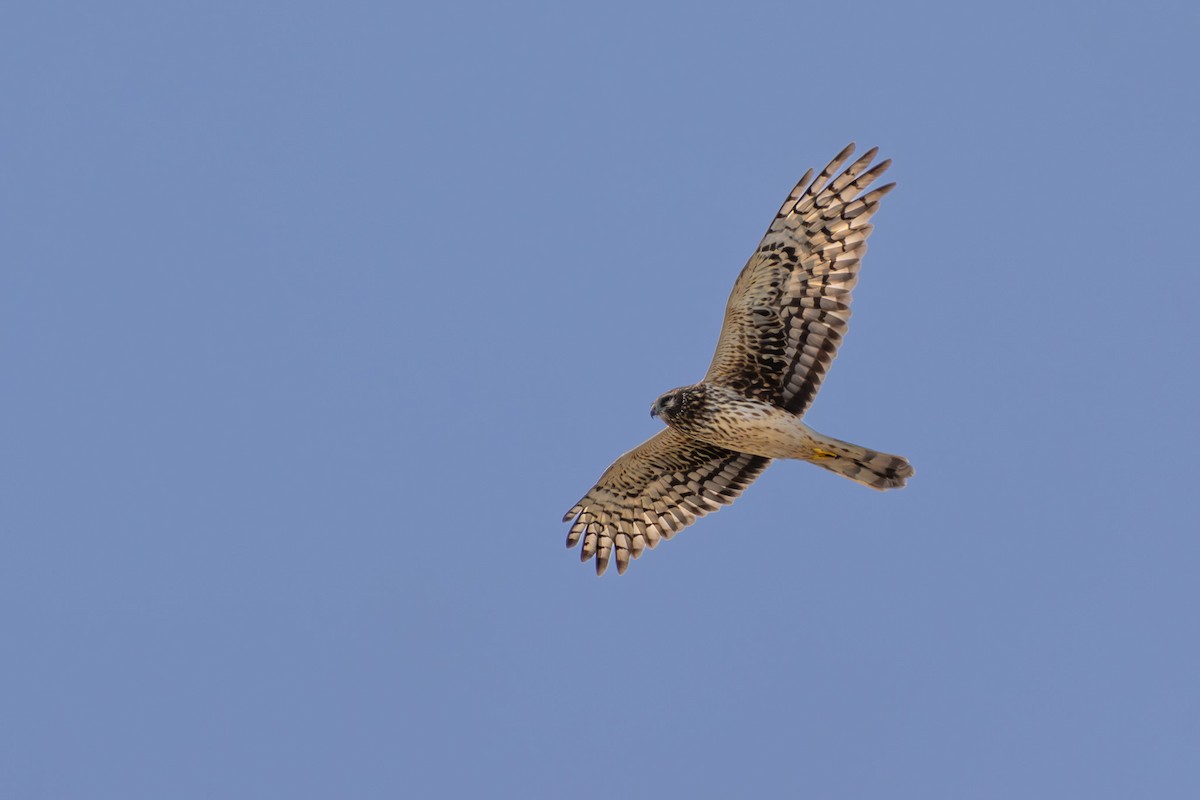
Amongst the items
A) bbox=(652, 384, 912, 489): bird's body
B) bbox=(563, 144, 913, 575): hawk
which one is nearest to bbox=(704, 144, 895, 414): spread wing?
bbox=(563, 144, 913, 575): hawk

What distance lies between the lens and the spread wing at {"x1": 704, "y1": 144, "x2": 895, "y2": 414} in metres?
15.5

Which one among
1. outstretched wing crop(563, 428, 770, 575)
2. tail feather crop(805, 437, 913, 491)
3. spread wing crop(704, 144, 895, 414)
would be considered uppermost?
spread wing crop(704, 144, 895, 414)

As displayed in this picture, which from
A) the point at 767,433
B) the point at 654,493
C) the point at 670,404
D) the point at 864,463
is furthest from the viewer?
the point at 654,493

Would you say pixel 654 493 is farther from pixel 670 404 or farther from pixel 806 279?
pixel 806 279

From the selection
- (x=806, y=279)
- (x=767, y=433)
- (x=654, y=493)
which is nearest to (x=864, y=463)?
(x=767, y=433)

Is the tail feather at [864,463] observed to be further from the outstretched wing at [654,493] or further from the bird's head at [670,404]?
the outstretched wing at [654,493]

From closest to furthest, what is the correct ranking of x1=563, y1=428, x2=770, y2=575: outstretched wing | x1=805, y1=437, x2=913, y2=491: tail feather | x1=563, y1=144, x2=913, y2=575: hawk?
x1=805, y1=437, x2=913, y2=491: tail feather, x1=563, y1=144, x2=913, y2=575: hawk, x1=563, y1=428, x2=770, y2=575: outstretched wing

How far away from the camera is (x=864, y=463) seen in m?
15.2

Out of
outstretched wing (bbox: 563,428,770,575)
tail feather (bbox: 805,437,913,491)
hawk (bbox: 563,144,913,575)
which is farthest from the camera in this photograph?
outstretched wing (bbox: 563,428,770,575)

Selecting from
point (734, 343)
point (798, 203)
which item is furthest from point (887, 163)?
point (734, 343)

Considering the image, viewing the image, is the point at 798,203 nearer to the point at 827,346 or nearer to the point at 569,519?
the point at 827,346

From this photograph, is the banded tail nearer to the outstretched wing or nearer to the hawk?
the hawk

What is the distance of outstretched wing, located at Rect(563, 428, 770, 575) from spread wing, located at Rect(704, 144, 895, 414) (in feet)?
4.08

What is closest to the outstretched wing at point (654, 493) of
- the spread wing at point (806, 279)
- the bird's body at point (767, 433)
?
the bird's body at point (767, 433)
